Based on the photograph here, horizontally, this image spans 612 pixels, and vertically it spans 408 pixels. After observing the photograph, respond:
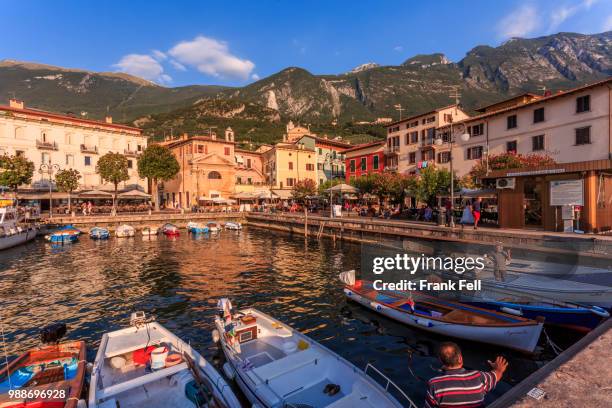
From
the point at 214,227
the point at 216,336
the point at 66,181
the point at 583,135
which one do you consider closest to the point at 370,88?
the point at 214,227

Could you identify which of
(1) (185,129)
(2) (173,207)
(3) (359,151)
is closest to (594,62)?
(3) (359,151)

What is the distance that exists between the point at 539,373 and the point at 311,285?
47.2 ft

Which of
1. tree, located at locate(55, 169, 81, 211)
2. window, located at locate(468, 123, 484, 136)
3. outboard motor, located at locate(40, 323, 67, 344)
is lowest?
outboard motor, located at locate(40, 323, 67, 344)

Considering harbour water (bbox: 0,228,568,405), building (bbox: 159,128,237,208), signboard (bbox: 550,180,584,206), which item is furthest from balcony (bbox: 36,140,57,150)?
signboard (bbox: 550,180,584,206)

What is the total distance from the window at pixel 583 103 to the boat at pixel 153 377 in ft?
126

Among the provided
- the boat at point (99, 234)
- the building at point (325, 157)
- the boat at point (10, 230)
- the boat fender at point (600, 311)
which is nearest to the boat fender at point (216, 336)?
the boat fender at point (600, 311)

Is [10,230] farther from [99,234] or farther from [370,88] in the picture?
[370,88]

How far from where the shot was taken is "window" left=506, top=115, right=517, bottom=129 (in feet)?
121

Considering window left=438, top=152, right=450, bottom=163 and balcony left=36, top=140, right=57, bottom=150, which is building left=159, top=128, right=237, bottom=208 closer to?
balcony left=36, top=140, right=57, bottom=150

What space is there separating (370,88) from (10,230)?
159814mm

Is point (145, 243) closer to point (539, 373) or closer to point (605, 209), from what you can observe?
point (539, 373)

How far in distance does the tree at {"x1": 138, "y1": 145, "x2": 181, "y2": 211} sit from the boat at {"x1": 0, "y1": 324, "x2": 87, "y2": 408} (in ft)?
173

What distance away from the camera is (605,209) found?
20.0m

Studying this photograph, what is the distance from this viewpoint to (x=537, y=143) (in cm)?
3466
